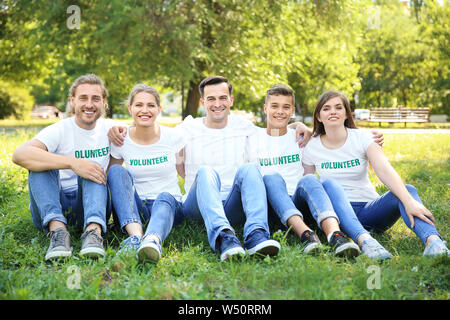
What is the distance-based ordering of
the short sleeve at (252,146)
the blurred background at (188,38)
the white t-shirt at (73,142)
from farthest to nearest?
the blurred background at (188,38) → the short sleeve at (252,146) → the white t-shirt at (73,142)

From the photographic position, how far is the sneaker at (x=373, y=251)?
304 centimetres

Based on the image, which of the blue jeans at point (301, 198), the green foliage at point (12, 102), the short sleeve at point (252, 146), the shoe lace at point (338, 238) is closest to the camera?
the shoe lace at point (338, 238)

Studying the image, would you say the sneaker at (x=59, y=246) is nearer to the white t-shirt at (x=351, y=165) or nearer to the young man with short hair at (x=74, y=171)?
the young man with short hair at (x=74, y=171)

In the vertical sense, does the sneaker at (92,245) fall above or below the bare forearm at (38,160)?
below

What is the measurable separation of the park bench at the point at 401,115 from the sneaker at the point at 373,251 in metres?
21.8

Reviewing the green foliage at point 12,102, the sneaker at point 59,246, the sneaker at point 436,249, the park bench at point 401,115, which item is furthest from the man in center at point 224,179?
the green foliage at point 12,102

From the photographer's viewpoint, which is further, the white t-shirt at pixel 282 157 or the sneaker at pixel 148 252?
the white t-shirt at pixel 282 157

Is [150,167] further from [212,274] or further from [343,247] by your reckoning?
[343,247]

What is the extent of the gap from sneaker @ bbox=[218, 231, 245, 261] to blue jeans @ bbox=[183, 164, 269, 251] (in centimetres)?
5

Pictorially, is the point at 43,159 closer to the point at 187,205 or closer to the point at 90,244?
the point at 90,244

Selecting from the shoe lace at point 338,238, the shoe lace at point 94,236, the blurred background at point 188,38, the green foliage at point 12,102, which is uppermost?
the blurred background at point 188,38

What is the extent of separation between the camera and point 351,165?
380 cm

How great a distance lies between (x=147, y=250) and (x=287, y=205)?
1.15 metres

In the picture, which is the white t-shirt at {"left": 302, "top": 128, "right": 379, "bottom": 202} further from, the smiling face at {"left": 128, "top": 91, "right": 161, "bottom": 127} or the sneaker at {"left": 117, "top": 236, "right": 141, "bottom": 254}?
the sneaker at {"left": 117, "top": 236, "right": 141, "bottom": 254}
